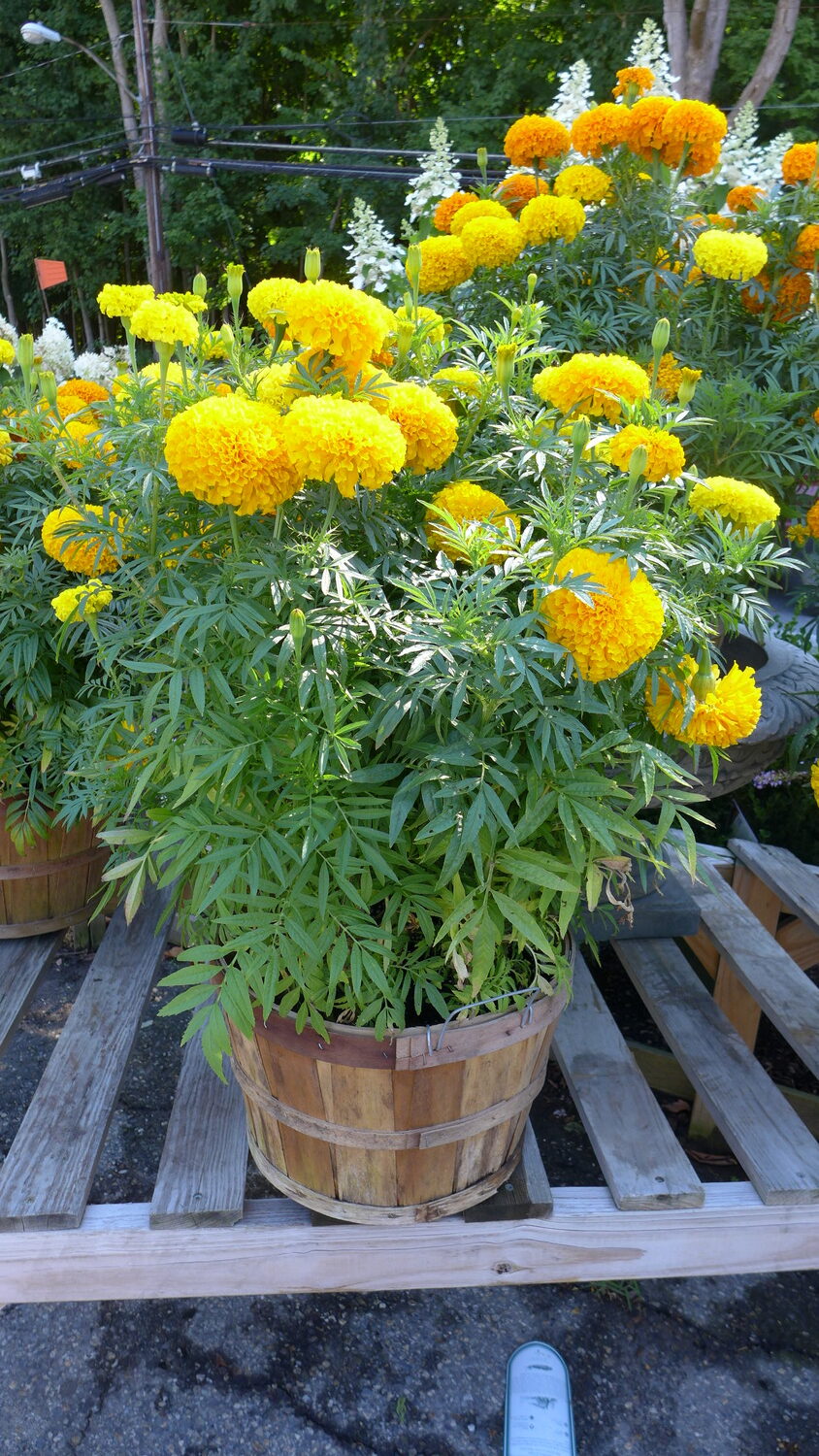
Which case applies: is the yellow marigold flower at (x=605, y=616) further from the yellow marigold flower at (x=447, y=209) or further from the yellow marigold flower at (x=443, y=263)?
the yellow marigold flower at (x=447, y=209)

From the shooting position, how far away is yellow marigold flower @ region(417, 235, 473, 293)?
71.9 inches

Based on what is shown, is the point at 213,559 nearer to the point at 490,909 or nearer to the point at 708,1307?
the point at 490,909

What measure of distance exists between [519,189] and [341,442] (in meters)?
1.61

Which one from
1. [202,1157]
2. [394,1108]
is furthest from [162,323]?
[202,1157]

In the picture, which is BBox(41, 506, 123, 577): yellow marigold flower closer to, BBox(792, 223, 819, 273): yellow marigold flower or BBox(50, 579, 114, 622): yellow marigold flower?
BBox(50, 579, 114, 622): yellow marigold flower

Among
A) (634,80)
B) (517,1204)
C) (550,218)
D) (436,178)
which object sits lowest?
(517,1204)

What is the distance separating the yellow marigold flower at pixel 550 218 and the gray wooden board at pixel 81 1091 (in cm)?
164

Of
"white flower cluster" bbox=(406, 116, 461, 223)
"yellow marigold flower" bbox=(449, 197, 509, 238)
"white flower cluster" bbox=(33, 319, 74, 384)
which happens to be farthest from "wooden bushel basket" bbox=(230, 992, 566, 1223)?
"white flower cluster" bbox=(33, 319, 74, 384)

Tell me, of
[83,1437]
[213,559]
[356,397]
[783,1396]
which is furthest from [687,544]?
[83,1437]

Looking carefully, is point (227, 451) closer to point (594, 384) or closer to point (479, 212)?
point (594, 384)

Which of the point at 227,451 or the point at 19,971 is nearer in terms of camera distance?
the point at 227,451

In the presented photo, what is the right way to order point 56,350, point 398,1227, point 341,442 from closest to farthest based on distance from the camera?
point 341,442 < point 398,1227 < point 56,350

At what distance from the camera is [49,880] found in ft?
6.84

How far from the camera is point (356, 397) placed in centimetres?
113
